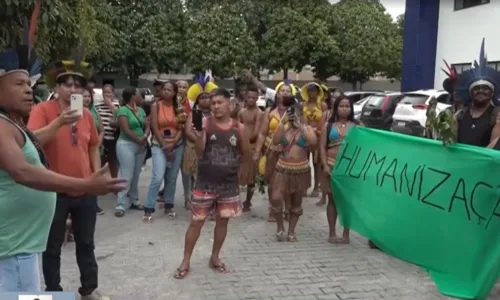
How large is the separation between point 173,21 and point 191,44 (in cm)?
216

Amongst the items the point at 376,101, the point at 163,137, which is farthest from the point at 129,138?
the point at 376,101

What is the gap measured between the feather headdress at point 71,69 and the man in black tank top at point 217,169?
119 centimetres

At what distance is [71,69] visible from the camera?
4.10 metres

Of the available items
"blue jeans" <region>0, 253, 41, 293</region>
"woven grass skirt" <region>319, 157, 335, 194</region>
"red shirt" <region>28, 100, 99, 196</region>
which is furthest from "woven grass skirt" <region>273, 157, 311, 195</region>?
"blue jeans" <region>0, 253, 41, 293</region>

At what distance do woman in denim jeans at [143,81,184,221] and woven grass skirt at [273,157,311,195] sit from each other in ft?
5.76

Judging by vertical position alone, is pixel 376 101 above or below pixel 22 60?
below

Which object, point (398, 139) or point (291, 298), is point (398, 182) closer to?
point (398, 139)

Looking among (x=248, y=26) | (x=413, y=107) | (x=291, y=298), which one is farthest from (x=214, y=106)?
(x=248, y=26)

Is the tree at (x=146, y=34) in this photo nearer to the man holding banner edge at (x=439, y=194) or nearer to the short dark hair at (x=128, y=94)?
the short dark hair at (x=128, y=94)

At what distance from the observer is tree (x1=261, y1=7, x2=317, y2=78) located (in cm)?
3200

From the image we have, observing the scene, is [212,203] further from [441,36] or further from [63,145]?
[441,36]

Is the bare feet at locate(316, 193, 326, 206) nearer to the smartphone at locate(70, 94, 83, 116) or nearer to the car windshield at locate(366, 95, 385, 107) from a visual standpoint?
the smartphone at locate(70, 94, 83, 116)

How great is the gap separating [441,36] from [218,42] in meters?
13.8

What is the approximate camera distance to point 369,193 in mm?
5477
